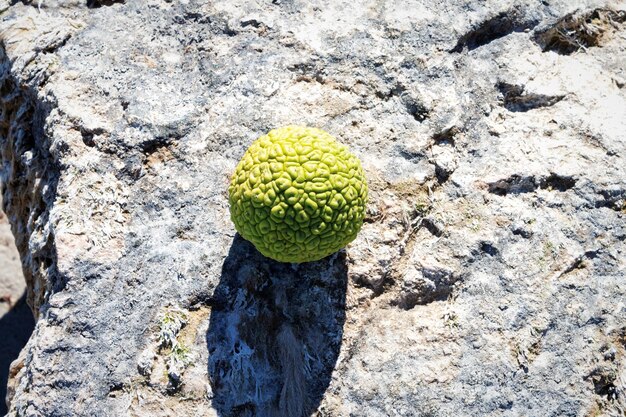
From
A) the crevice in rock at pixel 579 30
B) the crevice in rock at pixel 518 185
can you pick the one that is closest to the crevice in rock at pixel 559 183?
the crevice in rock at pixel 518 185

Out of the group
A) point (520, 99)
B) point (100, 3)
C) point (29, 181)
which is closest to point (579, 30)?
point (520, 99)

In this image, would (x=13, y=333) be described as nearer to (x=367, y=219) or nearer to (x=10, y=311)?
(x=10, y=311)

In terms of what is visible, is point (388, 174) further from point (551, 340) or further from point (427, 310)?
point (551, 340)

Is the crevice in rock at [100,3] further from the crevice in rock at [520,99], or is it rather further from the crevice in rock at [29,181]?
the crevice in rock at [520,99]

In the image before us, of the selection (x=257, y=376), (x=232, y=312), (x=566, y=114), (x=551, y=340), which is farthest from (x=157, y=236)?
(x=566, y=114)

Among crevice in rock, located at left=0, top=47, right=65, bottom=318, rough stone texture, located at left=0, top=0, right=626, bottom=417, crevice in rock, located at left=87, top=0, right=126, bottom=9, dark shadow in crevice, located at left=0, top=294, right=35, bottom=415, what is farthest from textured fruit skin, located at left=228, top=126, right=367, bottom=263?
dark shadow in crevice, located at left=0, top=294, right=35, bottom=415

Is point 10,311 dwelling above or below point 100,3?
below
